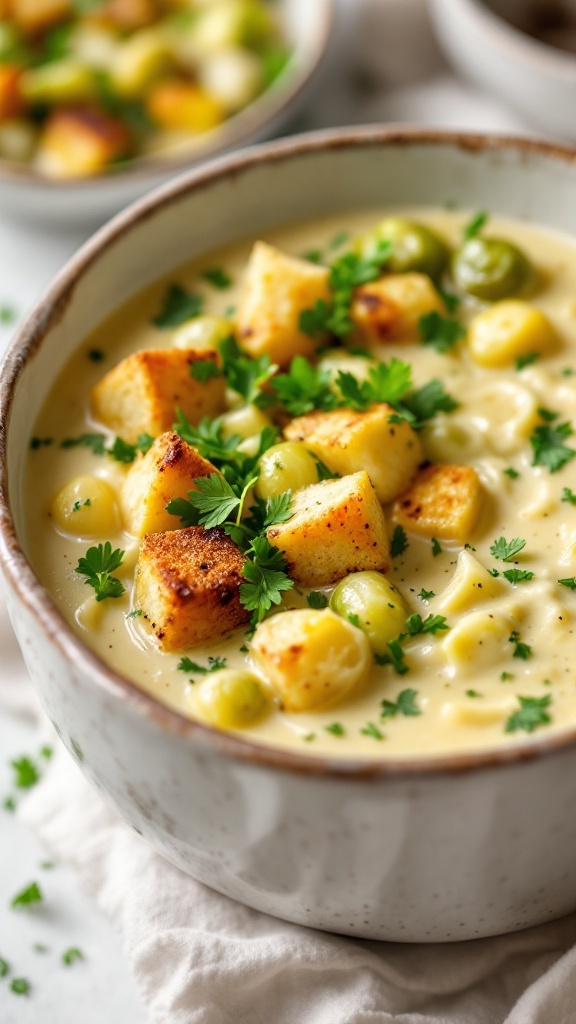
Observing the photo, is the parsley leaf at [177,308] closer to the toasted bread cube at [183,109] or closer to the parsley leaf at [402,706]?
the parsley leaf at [402,706]

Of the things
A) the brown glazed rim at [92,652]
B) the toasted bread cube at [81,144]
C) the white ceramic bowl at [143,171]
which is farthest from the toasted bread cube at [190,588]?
the toasted bread cube at [81,144]

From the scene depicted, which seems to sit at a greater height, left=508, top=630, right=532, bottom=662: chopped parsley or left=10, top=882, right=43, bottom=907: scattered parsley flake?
left=508, top=630, right=532, bottom=662: chopped parsley

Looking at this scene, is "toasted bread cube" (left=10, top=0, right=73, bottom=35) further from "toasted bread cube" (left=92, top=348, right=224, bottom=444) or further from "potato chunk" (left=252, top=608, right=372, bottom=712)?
"potato chunk" (left=252, top=608, right=372, bottom=712)

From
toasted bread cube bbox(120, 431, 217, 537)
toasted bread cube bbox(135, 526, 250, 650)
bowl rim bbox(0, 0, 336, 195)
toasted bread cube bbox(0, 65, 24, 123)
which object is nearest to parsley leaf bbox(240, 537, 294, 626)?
toasted bread cube bbox(135, 526, 250, 650)

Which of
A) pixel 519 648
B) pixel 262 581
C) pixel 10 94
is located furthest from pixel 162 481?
pixel 10 94

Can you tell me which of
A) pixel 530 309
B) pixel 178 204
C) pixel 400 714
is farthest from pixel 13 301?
pixel 400 714
